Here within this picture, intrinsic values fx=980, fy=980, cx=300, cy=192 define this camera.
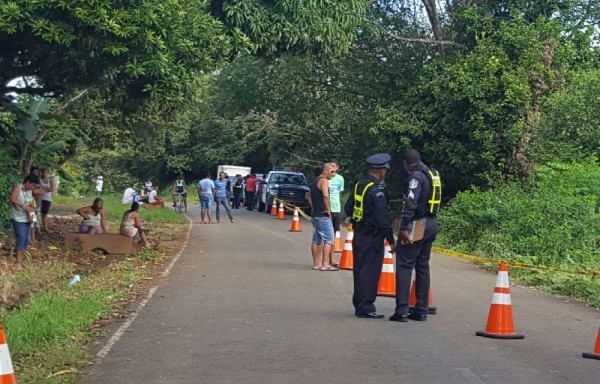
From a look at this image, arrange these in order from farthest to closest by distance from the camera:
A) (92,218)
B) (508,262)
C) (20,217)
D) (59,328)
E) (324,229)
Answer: (92,218), (508,262), (20,217), (324,229), (59,328)

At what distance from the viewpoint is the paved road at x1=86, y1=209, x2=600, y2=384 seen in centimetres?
830

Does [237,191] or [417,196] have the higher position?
[417,196]

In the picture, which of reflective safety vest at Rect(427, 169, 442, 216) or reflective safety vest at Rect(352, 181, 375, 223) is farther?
reflective safety vest at Rect(352, 181, 375, 223)

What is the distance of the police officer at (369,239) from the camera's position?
11586 mm

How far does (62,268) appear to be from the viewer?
17500 mm

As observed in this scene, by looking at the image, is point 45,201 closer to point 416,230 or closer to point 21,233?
point 21,233

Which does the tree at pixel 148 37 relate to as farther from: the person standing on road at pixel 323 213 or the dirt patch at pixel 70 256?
the dirt patch at pixel 70 256

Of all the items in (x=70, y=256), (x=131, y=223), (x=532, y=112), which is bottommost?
(x=70, y=256)

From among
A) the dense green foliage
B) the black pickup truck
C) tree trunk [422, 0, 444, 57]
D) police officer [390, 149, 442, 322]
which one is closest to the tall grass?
police officer [390, 149, 442, 322]

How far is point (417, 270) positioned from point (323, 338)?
6.24ft

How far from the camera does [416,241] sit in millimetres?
11227

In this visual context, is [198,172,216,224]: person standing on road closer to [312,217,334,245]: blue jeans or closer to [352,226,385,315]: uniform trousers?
[312,217,334,245]: blue jeans

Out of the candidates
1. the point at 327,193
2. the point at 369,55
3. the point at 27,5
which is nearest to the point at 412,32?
the point at 369,55

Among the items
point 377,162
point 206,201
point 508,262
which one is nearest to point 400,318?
point 377,162
